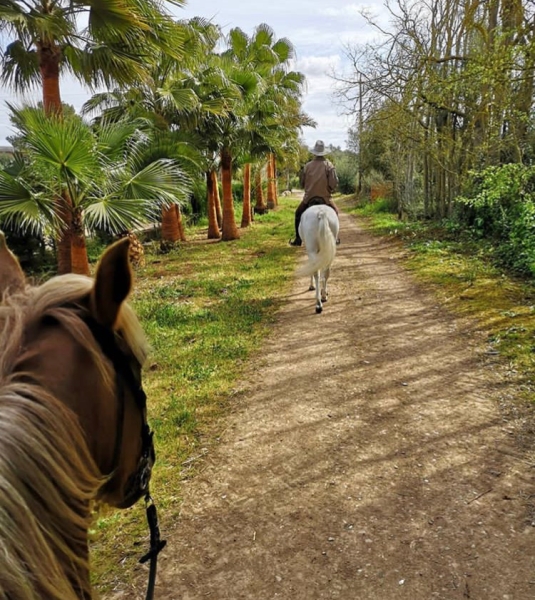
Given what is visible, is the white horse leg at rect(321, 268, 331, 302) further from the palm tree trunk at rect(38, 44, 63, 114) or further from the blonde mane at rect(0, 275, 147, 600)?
→ the blonde mane at rect(0, 275, 147, 600)

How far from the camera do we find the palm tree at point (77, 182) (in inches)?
217

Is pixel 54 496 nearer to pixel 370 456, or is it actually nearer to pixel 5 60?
pixel 370 456

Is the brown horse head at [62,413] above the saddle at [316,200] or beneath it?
beneath

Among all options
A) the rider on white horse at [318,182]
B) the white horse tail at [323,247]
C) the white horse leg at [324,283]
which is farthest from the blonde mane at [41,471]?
the rider on white horse at [318,182]

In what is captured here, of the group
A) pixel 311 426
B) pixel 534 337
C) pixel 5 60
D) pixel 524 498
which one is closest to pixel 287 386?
pixel 311 426

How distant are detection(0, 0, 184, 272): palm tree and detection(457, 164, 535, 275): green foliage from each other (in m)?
6.18

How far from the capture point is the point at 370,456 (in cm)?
335

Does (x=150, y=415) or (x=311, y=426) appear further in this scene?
(x=150, y=415)

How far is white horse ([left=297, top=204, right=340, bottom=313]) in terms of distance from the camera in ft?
22.0

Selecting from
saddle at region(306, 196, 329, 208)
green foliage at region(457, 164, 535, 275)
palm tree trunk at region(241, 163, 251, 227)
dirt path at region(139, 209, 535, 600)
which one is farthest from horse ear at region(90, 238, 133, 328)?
palm tree trunk at region(241, 163, 251, 227)

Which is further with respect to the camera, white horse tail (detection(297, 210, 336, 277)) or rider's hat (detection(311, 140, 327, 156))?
rider's hat (detection(311, 140, 327, 156))

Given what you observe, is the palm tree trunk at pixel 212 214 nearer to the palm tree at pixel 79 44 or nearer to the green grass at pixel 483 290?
the green grass at pixel 483 290

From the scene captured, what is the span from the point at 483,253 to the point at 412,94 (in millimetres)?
3714

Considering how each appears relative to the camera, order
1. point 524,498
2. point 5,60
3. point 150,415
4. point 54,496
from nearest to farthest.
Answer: point 54,496 < point 524,498 < point 150,415 < point 5,60
